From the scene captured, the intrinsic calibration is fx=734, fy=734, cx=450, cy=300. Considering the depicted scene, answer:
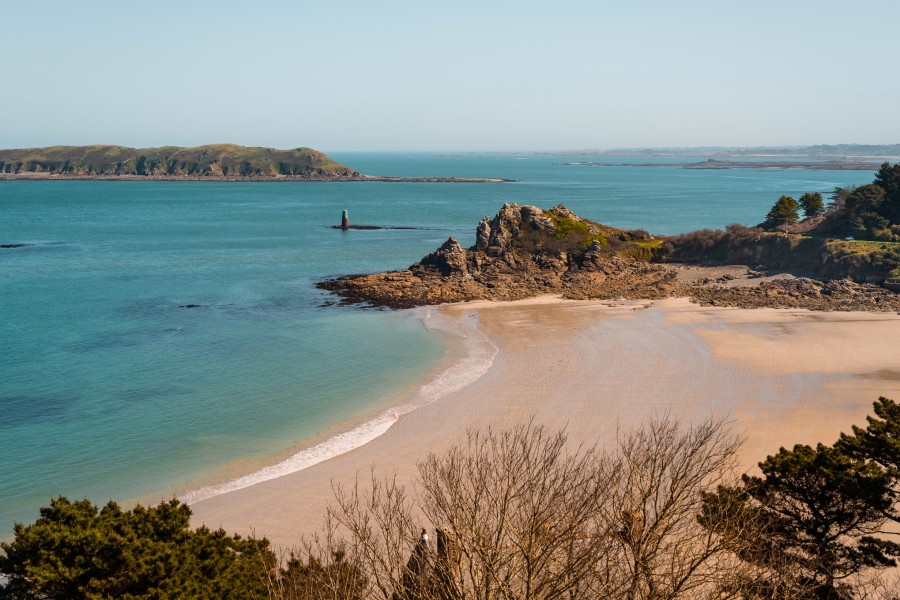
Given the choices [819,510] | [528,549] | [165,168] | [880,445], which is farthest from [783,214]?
[165,168]

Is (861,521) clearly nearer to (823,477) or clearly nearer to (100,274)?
(823,477)

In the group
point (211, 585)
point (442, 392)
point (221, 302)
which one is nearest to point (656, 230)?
point (221, 302)

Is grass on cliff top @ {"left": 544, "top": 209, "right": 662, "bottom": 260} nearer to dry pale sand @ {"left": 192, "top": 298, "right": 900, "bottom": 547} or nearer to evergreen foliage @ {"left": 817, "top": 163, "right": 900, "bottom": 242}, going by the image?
dry pale sand @ {"left": 192, "top": 298, "right": 900, "bottom": 547}

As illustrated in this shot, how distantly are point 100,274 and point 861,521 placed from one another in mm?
53243

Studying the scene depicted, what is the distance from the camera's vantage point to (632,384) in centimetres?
2823

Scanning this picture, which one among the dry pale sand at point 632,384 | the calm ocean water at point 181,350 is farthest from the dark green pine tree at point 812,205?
the dry pale sand at point 632,384

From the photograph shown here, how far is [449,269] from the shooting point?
50.2m

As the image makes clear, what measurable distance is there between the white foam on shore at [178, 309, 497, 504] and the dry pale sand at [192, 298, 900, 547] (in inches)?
14.5

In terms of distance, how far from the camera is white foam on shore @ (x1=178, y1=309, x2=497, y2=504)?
20.5 m

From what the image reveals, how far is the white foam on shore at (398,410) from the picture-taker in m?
20.5

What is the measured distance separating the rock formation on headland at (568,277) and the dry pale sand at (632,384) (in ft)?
12.5

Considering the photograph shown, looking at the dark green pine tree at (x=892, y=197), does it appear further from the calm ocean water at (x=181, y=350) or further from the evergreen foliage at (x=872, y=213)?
the calm ocean water at (x=181, y=350)

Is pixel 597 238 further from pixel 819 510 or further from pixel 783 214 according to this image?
pixel 819 510

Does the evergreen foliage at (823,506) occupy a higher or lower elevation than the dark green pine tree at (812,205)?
lower
